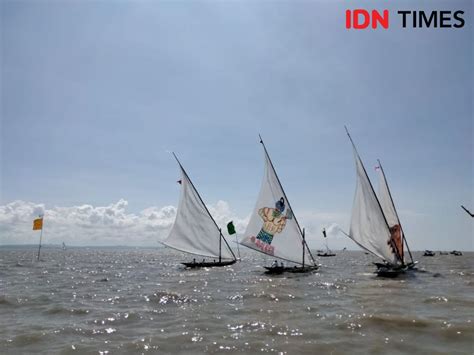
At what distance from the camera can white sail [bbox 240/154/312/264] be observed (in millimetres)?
44031

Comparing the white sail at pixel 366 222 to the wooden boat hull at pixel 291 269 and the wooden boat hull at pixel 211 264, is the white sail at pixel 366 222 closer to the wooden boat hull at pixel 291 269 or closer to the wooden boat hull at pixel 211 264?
the wooden boat hull at pixel 291 269

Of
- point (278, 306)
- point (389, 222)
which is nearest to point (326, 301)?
point (278, 306)

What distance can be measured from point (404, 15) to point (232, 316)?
22.4m

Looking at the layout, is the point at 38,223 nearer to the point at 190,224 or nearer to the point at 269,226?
the point at 190,224

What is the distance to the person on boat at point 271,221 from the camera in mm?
44000

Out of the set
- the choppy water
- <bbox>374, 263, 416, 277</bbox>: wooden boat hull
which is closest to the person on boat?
<bbox>374, 263, 416, 277</bbox>: wooden boat hull

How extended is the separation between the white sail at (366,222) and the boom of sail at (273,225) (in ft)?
21.5

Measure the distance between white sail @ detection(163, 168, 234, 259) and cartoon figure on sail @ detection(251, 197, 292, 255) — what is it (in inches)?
455

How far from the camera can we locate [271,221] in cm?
4409

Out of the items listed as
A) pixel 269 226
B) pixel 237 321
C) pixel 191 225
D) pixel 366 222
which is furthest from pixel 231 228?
pixel 237 321

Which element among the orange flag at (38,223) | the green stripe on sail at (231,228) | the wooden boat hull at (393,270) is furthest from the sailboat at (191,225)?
the wooden boat hull at (393,270)

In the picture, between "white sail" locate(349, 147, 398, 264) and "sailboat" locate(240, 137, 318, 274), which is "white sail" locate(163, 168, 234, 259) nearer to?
"sailboat" locate(240, 137, 318, 274)

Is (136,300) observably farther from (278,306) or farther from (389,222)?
(389,222)

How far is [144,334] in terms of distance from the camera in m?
16.6
